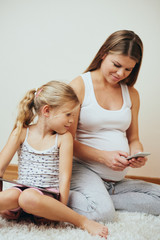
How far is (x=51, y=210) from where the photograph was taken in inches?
45.9

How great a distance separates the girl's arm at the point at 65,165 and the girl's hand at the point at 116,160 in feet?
0.80

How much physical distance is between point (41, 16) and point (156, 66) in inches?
40.8

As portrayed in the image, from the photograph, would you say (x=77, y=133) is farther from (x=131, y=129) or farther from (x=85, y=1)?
(x=85, y=1)

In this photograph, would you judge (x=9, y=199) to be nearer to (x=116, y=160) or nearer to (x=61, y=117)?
(x=61, y=117)

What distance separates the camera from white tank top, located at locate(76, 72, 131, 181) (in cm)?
157

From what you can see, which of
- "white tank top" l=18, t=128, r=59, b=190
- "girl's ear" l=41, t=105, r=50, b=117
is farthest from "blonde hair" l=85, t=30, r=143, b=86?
"white tank top" l=18, t=128, r=59, b=190

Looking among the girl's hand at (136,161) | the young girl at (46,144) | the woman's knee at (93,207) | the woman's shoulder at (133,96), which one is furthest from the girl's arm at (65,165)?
the woman's shoulder at (133,96)

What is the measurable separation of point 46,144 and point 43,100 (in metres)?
0.21

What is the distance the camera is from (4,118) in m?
2.46

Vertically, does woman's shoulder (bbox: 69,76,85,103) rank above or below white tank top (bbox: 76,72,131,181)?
above

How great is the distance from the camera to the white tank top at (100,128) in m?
1.57

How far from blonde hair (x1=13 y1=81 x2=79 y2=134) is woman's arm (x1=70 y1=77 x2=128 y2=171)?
0.20 metres

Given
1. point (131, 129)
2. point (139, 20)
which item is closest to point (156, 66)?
point (139, 20)

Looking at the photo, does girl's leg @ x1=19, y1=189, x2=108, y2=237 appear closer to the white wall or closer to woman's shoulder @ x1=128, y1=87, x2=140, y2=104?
woman's shoulder @ x1=128, y1=87, x2=140, y2=104
